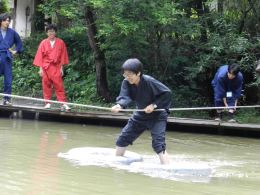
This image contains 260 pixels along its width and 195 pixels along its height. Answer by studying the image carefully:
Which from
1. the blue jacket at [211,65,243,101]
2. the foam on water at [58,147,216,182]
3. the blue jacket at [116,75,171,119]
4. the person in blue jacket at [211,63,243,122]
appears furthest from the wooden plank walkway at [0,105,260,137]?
the blue jacket at [116,75,171,119]

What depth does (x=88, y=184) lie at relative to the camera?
5945mm

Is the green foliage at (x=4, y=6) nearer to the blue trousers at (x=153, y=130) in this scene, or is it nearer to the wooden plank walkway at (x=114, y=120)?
the wooden plank walkway at (x=114, y=120)

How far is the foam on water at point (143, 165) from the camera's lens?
645 centimetres

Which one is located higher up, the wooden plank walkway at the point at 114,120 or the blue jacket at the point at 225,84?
the blue jacket at the point at 225,84

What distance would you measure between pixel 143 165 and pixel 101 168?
0.52 metres

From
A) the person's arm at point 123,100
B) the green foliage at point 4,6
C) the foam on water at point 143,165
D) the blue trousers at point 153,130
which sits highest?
the green foliage at point 4,6

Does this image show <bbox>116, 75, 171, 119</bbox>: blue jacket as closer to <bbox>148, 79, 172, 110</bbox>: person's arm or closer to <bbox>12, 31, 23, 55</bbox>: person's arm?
<bbox>148, 79, 172, 110</bbox>: person's arm

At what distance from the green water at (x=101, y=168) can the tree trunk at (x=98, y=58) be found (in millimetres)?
2415

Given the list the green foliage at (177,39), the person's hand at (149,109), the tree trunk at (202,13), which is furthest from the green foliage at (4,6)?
the person's hand at (149,109)

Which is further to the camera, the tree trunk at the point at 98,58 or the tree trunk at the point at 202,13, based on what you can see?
the tree trunk at the point at 98,58

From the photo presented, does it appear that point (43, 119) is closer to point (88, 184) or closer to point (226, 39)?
point (226, 39)

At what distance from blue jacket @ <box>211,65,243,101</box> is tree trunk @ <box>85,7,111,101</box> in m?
3.16

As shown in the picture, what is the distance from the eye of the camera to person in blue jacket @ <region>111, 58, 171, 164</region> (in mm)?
6719

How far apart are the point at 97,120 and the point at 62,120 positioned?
0.80 m
